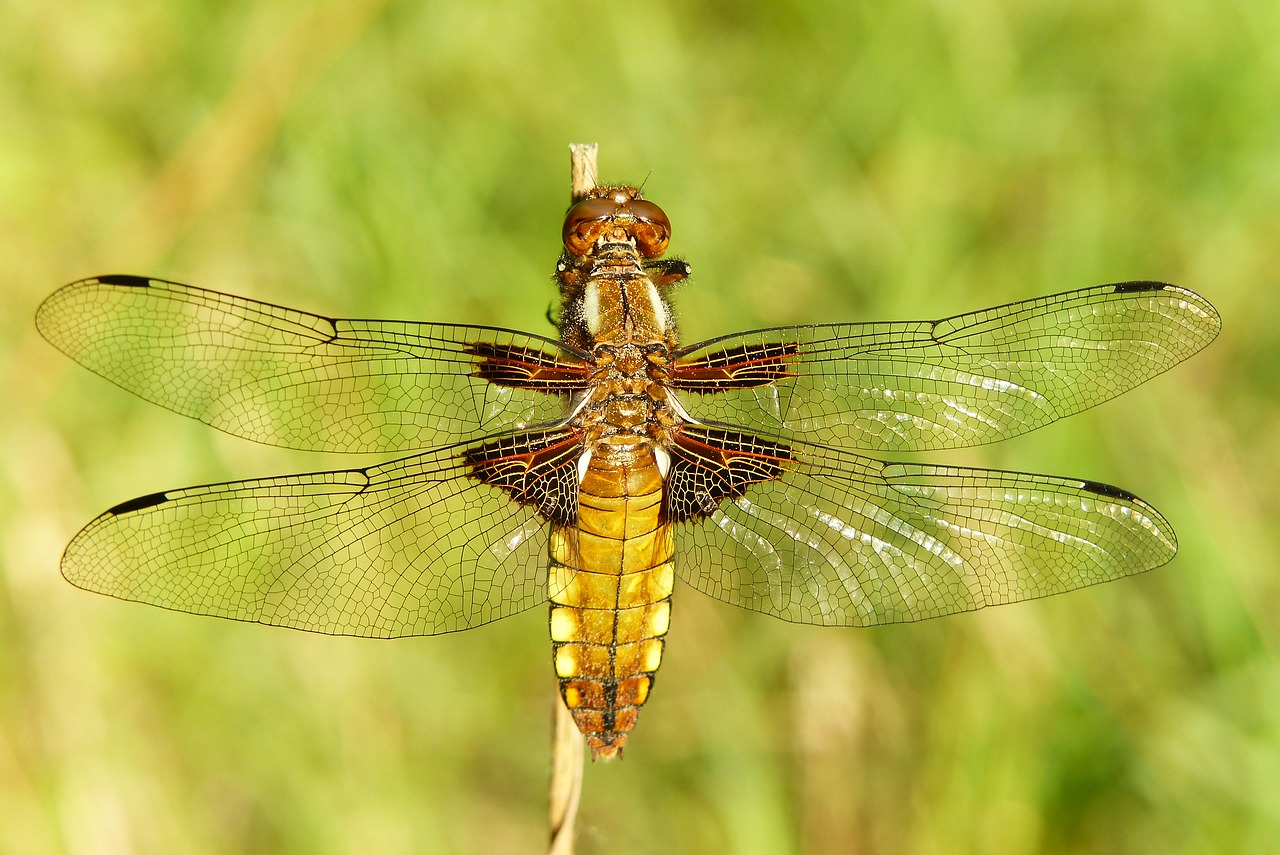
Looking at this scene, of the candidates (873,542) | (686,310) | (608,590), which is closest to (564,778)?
(608,590)

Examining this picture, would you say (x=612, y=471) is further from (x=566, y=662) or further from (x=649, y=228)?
(x=649, y=228)

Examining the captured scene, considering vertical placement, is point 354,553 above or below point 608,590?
above

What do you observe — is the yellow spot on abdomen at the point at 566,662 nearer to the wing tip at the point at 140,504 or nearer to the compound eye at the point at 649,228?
the wing tip at the point at 140,504

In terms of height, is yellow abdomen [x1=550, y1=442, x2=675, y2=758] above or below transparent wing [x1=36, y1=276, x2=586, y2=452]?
below

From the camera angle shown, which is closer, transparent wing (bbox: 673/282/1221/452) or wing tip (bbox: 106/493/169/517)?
wing tip (bbox: 106/493/169/517)

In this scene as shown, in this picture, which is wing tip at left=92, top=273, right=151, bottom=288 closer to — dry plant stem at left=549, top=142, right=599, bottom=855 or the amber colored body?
the amber colored body

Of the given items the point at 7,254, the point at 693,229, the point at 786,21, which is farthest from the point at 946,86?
the point at 7,254

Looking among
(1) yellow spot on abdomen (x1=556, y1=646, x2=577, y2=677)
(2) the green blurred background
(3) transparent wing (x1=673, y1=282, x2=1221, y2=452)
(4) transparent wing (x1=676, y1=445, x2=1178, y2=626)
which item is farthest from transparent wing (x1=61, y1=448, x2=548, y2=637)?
(2) the green blurred background
